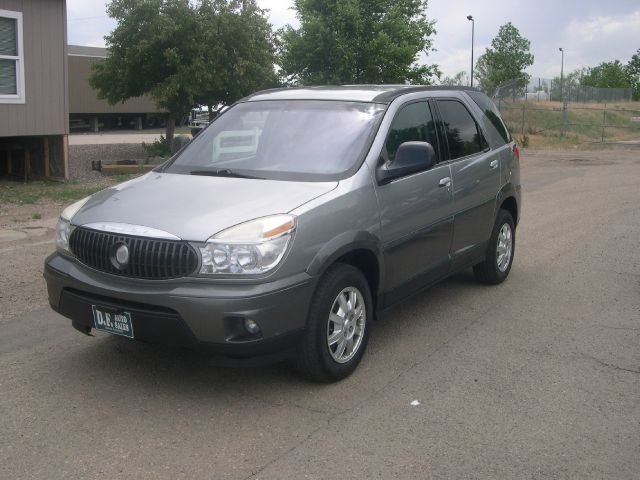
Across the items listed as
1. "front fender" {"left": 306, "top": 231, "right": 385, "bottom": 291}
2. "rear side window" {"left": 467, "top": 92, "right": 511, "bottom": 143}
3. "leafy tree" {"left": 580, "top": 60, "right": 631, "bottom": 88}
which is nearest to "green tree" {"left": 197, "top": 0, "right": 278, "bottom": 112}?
"rear side window" {"left": 467, "top": 92, "right": 511, "bottom": 143}

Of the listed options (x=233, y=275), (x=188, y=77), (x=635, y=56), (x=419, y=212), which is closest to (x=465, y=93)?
(x=419, y=212)

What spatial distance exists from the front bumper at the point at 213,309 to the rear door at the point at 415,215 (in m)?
1.01

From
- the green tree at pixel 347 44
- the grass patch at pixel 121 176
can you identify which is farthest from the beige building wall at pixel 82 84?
the grass patch at pixel 121 176

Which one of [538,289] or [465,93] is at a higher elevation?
[465,93]

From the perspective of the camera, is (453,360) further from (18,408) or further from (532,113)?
(532,113)

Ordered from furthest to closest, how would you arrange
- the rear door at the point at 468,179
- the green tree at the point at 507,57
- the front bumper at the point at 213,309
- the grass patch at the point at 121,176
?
the green tree at the point at 507,57 < the grass patch at the point at 121,176 < the rear door at the point at 468,179 < the front bumper at the point at 213,309

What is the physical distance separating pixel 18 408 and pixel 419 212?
9.63 feet

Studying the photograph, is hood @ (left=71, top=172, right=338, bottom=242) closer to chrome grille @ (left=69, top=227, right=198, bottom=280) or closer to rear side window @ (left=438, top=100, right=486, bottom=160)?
chrome grille @ (left=69, top=227, right=198, bottom=280)

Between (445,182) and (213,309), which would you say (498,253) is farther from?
(213,309)

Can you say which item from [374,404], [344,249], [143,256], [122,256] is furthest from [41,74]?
[374,404]

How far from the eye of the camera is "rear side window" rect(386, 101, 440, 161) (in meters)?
5.21

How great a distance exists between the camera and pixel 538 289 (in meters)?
6.84

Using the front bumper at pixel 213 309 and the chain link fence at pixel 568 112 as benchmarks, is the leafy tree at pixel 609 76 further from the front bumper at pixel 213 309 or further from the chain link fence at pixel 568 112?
the front bumper at pixel 213 309

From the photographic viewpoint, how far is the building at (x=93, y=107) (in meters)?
33.4
